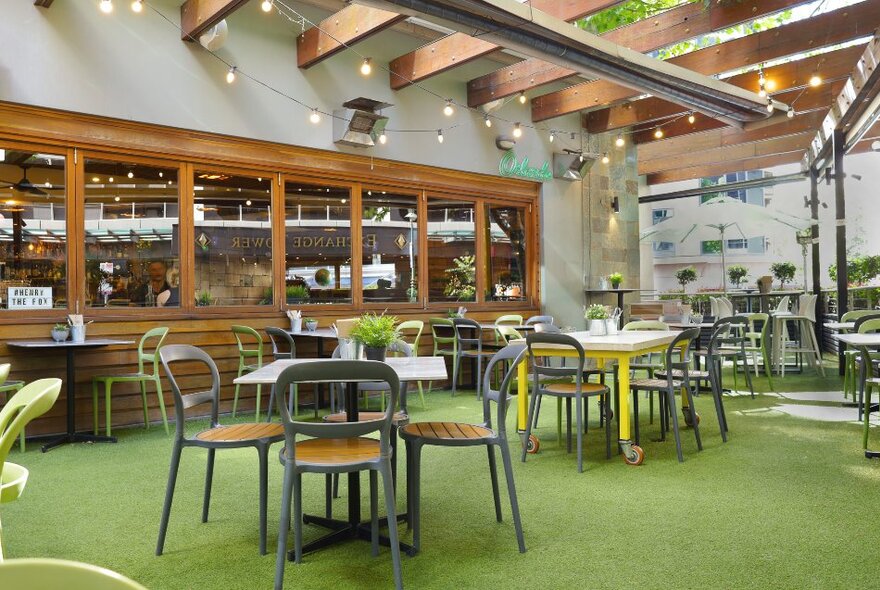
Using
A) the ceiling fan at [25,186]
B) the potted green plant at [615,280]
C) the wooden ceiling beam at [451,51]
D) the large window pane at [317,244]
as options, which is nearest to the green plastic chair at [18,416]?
the ceiling fan at [25,186]

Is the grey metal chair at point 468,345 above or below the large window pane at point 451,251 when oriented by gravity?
below

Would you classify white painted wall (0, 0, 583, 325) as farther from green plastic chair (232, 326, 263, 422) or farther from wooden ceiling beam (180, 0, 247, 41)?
green plastic chair (232, 326, 263, 422)

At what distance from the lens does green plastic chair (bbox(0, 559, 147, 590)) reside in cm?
66

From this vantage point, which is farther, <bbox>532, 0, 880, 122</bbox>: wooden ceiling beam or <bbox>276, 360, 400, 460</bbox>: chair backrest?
<bbox>532, 0, 880, 122</bbox>: wooden ceiling beam

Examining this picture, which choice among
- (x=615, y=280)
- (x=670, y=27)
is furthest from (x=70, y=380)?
(x=615, y=280)

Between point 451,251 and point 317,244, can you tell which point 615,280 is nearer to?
point 451,251

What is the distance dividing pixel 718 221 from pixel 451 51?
5.91 m

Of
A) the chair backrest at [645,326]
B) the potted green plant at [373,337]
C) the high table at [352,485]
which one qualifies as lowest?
the high table at [352,485]

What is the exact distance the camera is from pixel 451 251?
970 centimetres

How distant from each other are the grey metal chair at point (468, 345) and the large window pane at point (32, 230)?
4132 millimetres

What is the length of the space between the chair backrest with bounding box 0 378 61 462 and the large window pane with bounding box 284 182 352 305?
5.54m

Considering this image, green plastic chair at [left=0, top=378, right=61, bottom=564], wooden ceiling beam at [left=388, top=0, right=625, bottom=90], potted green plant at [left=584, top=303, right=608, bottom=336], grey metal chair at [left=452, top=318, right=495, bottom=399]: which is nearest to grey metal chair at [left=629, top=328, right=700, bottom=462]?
potted green plant at [left=584, top=303, right=608, bottom=336]

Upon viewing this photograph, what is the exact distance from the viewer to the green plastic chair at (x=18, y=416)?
202cm

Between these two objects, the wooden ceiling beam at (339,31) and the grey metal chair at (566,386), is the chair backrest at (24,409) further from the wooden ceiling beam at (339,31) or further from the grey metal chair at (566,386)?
the wooden ceiling beam at (339,31)
